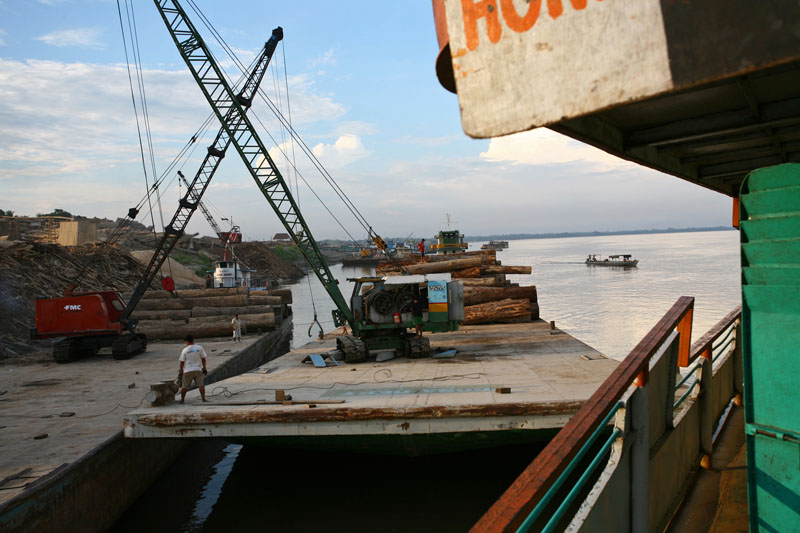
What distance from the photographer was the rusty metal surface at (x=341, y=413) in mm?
9773

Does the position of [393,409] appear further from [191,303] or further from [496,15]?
[191,303]

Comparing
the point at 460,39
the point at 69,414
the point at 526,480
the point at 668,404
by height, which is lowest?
the point at 69,414

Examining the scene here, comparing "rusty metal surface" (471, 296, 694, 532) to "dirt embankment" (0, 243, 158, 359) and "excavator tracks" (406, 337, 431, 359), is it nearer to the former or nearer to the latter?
"excavator tracks" (406, 337, 431, 359)

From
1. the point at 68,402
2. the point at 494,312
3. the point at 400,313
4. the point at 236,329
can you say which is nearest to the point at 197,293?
the point at 236,329

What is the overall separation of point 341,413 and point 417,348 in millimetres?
6825

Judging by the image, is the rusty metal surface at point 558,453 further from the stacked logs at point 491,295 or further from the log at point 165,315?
the log at point 165,315

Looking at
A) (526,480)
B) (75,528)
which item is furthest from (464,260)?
(526,480)

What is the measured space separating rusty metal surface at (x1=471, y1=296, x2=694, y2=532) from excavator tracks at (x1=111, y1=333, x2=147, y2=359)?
21054mm

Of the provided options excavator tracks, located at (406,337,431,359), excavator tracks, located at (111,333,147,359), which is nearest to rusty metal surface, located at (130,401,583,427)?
excavator tracks, located at (406,337,431,359)

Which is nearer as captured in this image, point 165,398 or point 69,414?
point 165,398

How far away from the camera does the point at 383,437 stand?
10.4m

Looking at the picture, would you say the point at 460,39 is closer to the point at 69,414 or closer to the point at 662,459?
the point at 662,459

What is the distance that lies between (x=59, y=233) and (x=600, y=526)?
6225 centimetres

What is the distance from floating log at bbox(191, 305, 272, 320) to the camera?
28.4 metres
